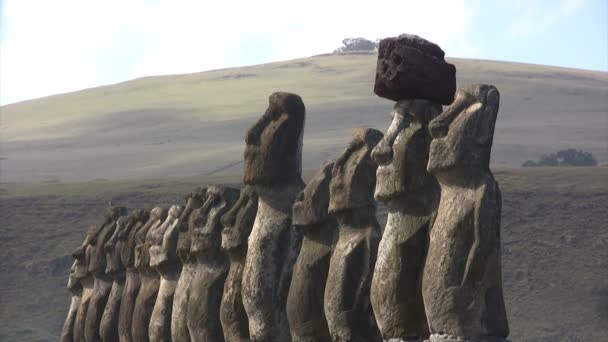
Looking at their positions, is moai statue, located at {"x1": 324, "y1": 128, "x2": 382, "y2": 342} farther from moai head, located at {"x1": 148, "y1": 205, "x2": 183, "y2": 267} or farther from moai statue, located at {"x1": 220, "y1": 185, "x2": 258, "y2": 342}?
moai head, located at {"x1": 148, "y1": 205, "x2": 183, "y2": 267}

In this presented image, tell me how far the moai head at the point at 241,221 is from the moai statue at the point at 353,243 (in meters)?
2.38

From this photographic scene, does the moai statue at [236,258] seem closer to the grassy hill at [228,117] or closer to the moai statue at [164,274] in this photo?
the moai statue at [164,274]

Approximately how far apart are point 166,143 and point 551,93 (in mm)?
33570

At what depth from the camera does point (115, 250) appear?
23.9 meters

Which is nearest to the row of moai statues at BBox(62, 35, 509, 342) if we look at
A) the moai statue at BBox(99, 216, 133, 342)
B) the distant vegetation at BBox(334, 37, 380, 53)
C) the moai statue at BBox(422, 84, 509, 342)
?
the moai statue at BBox(422, 84, 509, 342)

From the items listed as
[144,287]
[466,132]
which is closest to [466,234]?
[466,132]

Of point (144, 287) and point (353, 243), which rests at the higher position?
point (353, 243)

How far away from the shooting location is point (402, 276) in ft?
46.5

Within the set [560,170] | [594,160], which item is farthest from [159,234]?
[594,160]

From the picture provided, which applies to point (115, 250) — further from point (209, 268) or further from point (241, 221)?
point (241, 221)

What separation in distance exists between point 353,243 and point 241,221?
2944mm

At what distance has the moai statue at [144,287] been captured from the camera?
21597mm

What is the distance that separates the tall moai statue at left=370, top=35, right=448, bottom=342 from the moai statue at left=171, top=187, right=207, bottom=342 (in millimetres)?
5495

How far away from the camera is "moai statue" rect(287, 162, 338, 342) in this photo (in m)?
16.0
